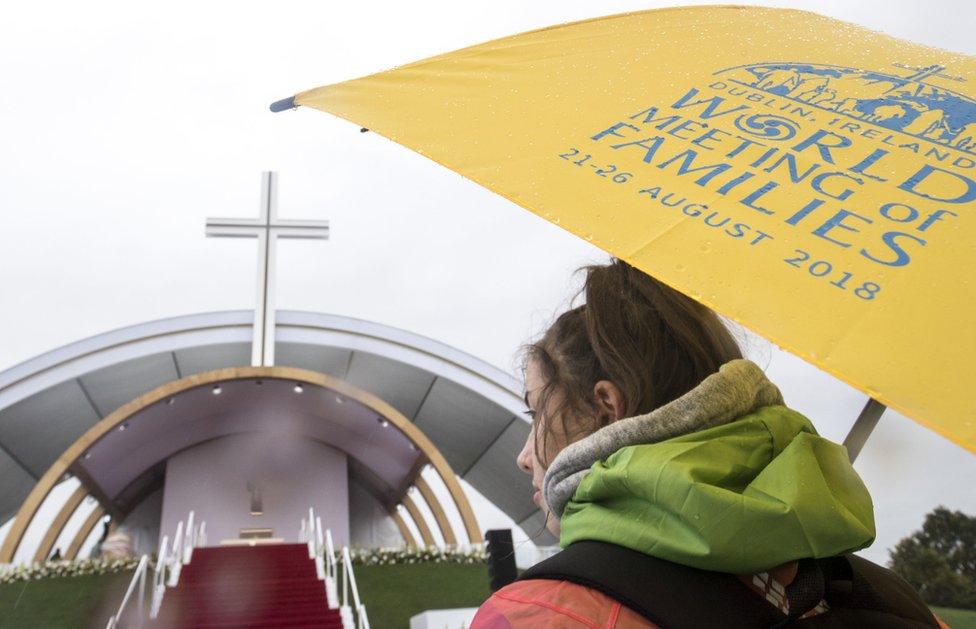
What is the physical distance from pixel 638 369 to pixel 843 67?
3.33 ft

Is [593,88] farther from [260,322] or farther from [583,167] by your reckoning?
→ [260,322]

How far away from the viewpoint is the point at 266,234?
57.4 feet

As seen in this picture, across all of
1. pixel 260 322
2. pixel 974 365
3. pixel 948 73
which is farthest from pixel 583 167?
pixel 260 322

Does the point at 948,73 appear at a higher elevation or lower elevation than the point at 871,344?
higher

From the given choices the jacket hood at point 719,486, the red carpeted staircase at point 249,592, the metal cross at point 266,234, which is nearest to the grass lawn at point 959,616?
the red carpeted staircase at point 249,592

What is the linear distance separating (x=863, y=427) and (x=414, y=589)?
38.5 ft

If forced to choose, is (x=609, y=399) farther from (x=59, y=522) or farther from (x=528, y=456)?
(x=59, y=522)

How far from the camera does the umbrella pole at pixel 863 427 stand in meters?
1.90

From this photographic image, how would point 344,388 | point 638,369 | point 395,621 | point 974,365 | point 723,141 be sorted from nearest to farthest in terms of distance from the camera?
point 974,365, point 638,369, point 723,141, point 395,621, point 344,388

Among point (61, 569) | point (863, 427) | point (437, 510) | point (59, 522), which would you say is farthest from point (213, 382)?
point (863, 427)

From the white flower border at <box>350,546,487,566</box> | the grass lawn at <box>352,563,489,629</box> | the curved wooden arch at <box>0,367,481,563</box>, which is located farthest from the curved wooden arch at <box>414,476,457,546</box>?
the grass lawn at <box>352,563,489,629</box>

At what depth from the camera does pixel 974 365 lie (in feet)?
3.75

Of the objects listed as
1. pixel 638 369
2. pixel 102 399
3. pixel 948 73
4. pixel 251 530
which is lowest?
pixel 638 369

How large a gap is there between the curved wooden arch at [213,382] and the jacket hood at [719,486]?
1424 cm
